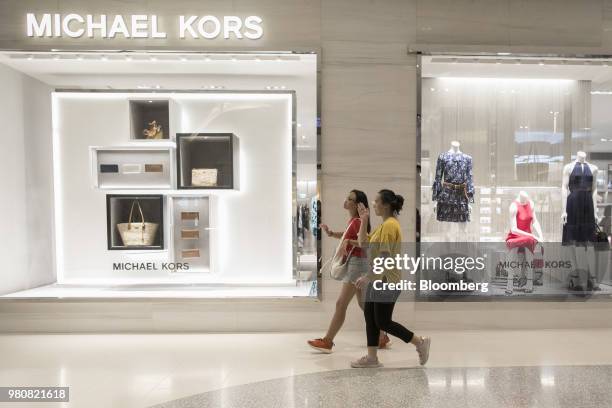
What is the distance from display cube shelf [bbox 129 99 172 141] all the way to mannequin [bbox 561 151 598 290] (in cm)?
491

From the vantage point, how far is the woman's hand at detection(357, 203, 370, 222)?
3506 mm

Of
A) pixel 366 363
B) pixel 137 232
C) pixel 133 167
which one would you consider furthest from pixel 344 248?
pixel 133 167

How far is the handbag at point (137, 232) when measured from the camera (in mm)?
4980

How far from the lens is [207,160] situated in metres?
5.01

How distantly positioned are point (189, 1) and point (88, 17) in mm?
1083

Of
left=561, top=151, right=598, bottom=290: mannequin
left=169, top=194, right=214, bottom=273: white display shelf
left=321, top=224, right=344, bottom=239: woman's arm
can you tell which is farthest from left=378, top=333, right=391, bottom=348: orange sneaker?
left=561, top=151, right=598, bottom=290: mannequin

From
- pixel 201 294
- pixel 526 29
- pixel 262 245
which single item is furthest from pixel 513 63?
pixel 201 294

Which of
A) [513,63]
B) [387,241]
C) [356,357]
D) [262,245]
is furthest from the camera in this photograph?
[262,245]

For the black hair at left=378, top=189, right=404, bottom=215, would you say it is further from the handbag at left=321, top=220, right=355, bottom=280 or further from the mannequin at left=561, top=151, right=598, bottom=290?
the mannequin at left=561, top=151, right=598, bottom=290

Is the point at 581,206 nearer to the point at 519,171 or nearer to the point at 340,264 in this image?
the point at 519,171

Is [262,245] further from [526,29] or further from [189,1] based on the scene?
[526,29]

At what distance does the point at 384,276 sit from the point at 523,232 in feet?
8.63

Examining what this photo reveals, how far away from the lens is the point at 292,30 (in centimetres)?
456

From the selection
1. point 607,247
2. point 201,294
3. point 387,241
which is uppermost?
point 387,241
